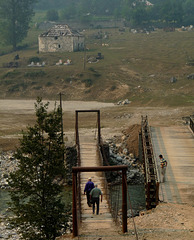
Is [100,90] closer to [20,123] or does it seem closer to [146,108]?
[146,108]

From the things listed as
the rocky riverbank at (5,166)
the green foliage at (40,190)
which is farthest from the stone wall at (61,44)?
the green foliage at (40,190)

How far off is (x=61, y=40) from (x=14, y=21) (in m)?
20.5

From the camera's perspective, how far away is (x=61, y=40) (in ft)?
310

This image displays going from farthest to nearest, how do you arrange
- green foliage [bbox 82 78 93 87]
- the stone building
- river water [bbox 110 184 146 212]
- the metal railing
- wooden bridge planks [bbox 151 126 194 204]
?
the stone building
green foliage [bbox 82 78 93 87]
river water [bbox 110 184 146 212]
the metal railing
wooden bridge planks [bbox 151 126 194 204]

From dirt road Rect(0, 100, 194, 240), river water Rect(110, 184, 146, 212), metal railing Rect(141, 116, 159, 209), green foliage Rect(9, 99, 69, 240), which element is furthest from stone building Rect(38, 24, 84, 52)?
green foliage Rect(9, 99, 69, 240)

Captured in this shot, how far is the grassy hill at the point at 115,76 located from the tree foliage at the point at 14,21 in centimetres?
1051

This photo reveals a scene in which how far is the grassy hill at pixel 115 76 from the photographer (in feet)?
227

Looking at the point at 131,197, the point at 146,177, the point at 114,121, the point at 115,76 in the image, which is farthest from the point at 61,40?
the point at 146,177

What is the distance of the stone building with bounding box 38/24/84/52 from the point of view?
94125 mm

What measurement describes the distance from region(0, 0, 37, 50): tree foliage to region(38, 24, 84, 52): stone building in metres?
14.4

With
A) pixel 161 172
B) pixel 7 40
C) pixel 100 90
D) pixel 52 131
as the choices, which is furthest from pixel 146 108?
pixel 7 40

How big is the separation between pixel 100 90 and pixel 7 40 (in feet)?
147

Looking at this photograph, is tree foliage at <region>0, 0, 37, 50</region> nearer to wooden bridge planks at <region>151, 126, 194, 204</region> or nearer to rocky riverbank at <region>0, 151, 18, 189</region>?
rocky riverbank at <region>0, 151, 18, 189</region>

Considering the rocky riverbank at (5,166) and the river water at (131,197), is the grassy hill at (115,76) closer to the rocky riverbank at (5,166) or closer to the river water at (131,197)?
the rocky riverbank at (5,166)
